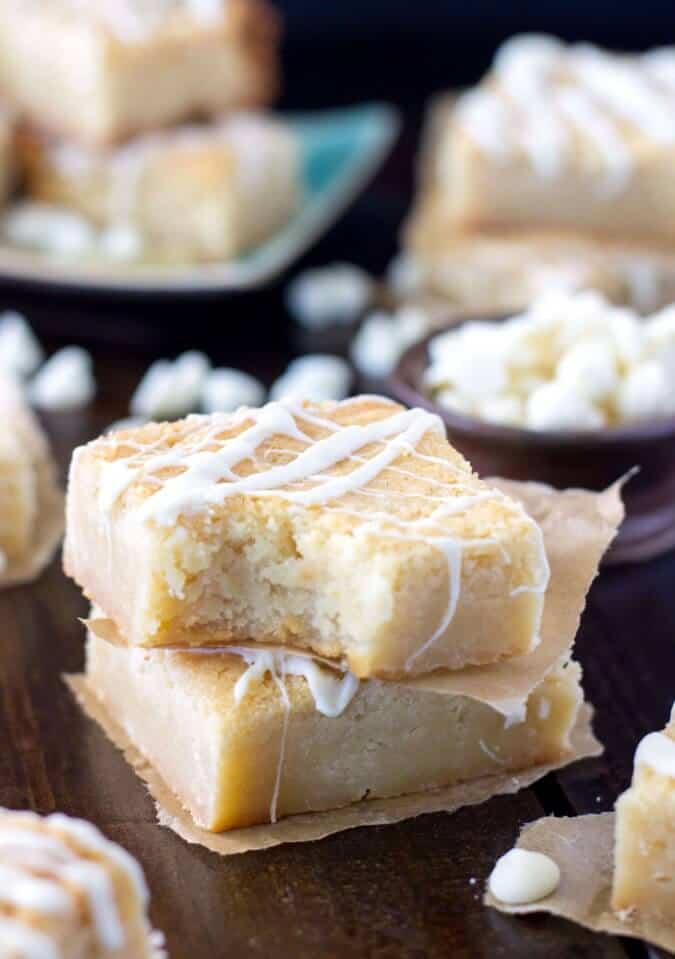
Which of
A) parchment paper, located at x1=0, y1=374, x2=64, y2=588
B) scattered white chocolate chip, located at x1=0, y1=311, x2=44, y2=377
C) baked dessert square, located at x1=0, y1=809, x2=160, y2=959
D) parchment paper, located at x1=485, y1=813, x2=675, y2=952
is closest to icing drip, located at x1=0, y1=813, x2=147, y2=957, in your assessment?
baked dessert square, located at x1=0, y1=809, x2=160, y2=959

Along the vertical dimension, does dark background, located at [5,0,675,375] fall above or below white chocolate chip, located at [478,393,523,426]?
below

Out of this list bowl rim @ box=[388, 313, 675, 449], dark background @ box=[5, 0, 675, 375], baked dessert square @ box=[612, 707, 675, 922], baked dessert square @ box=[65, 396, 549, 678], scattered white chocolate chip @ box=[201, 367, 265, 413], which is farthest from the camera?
dark background @ box=[5, 0, 675, 375]

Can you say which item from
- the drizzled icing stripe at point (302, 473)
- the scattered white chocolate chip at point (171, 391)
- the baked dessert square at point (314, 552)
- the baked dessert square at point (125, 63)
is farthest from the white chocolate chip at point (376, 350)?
the baked dessert square at point (314, 552)

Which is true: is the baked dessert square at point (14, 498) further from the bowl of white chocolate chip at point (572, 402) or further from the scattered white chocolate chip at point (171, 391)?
the bowl of white chocolate chip at point (572, 402)

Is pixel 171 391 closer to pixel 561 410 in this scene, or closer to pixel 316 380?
pixel 316 380

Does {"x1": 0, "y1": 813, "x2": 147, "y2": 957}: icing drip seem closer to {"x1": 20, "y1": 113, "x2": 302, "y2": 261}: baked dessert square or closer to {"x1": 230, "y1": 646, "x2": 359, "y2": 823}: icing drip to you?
{"x1": 230, "y1": 646, "x2": 359, "y2": 823}: icing drip

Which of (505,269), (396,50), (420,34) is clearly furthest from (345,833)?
(420,34)
